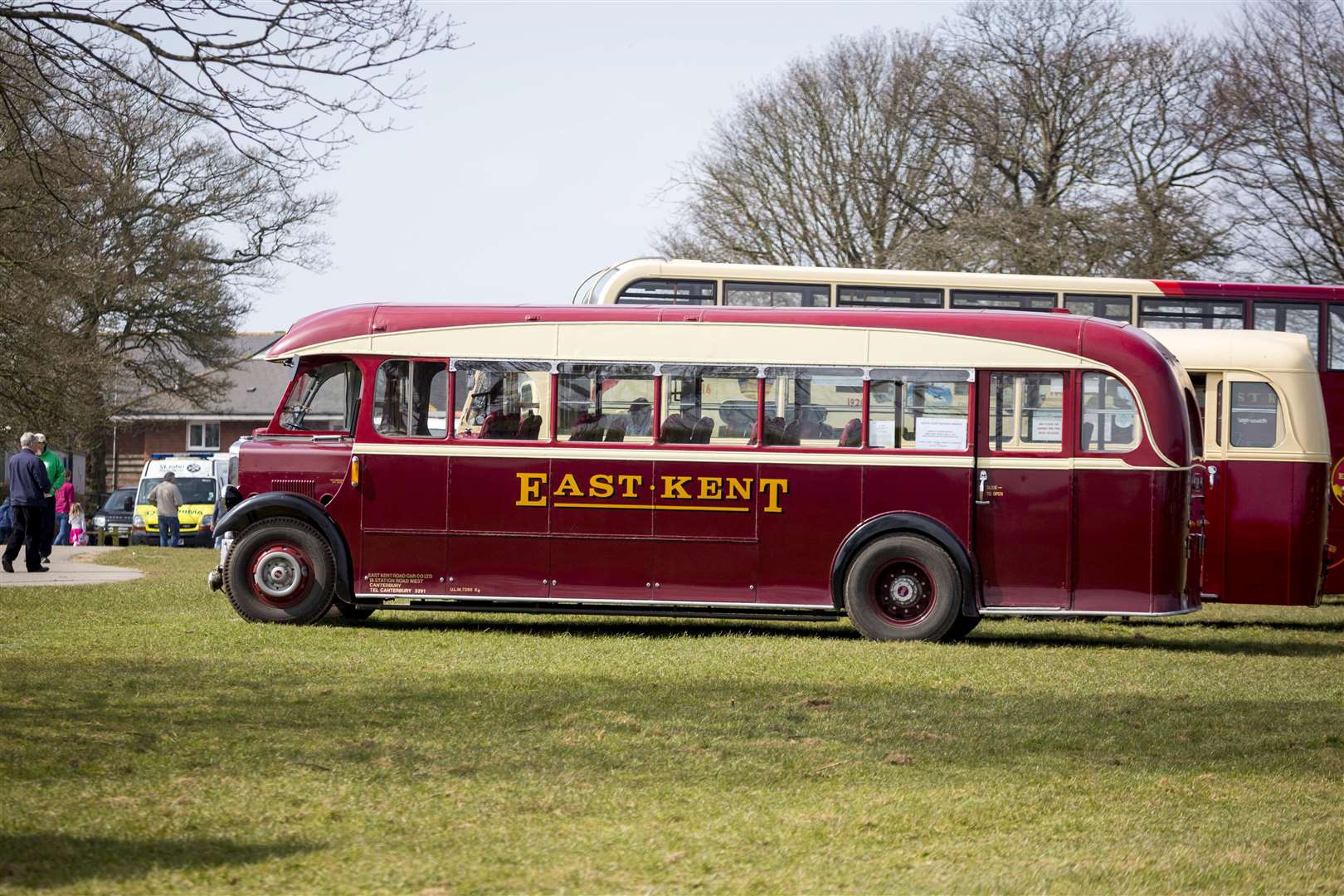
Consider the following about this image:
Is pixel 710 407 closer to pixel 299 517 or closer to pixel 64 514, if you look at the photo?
pixel 299 517

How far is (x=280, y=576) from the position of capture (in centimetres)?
1611

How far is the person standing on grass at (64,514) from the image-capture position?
42.5m

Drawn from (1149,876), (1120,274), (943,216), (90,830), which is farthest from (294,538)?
(943,216)

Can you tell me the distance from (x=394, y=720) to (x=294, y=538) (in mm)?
6653

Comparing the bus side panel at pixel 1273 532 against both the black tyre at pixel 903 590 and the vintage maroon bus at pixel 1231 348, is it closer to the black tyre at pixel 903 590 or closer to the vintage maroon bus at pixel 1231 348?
the vintage maroon bus at pixel 1231 348

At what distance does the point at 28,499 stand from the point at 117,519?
24.1m

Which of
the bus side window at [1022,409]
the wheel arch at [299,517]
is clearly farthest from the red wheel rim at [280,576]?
the bus side window at [1022,409]

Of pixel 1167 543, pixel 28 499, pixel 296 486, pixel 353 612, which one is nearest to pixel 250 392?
pixel 28 499

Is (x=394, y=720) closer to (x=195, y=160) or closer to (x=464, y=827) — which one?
(x=464, y=827)

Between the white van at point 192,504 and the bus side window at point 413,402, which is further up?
the bus side window at point 413,402

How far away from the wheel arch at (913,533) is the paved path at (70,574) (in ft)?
32.5

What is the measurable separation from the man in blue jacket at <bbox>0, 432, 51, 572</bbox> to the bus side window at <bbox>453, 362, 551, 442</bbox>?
8783mm

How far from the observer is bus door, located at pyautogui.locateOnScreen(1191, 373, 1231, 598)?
736 inches

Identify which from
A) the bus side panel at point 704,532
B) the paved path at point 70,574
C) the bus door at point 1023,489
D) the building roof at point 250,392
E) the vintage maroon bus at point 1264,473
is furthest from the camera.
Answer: the building roof at point 250,392
